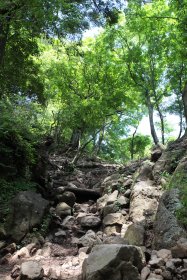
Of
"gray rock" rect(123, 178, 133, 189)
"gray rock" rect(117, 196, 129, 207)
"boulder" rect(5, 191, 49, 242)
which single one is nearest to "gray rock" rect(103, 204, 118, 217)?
"gray rock" rect(117, 196, 129, 207)

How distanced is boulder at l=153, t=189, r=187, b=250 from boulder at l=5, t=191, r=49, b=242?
3.28 m

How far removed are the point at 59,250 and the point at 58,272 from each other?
1.40 meters

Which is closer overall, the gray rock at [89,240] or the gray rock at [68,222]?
the gray rock at [89,240]

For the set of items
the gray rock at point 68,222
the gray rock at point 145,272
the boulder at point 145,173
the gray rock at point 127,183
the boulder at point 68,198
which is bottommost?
the gray rock at point 145,272

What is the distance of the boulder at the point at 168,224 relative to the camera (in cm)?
592

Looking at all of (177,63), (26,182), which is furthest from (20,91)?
(177,63)

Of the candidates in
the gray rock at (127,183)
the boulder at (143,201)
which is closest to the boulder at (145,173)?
the gray rock at (127,183)

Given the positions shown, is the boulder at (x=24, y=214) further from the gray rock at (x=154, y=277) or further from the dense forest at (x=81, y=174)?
the gray rock at (x=154, y=277)

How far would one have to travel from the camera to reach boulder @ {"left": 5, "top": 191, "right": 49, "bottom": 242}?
7085 millimetres

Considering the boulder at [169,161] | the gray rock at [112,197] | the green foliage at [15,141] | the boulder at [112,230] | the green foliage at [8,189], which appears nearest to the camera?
the green foliage at [8,189]

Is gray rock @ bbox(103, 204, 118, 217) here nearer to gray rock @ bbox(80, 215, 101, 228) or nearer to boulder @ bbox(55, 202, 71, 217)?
gray rock @ bbox(80, 215, 101, 228)

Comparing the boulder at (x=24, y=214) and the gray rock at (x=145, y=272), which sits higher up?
the boulder at (x=24, y=214)

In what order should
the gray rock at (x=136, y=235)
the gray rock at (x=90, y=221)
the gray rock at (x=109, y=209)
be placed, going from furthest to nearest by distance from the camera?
the gray rock at (x=109, y=209)
the gray rock at (x=90, y=221)
the gray rock at (x=136, y=235)

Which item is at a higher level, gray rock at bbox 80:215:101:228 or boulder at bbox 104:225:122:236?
gray rock at bbox 80:215:101:228
